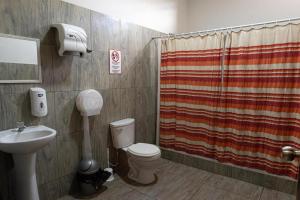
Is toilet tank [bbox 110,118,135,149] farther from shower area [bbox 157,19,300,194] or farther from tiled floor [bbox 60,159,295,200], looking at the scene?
shower area [bbox 157,19,300,194]

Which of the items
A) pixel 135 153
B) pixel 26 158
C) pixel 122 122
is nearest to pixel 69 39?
pixel 26 158

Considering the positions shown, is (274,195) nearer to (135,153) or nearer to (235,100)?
(235,100)

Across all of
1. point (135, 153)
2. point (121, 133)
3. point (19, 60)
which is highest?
point (19, 60)

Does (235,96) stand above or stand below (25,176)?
above

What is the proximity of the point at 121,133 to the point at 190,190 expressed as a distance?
1.02 m

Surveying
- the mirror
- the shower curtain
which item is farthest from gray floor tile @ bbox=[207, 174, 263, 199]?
the mirror

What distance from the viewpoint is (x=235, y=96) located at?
7.66 feet

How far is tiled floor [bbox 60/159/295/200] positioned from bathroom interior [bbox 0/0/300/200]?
0.02 meters

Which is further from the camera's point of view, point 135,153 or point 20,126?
point 135,153

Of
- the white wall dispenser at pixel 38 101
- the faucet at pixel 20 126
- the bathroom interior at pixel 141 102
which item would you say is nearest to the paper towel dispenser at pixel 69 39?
the bathroom interior at pixel 141 102

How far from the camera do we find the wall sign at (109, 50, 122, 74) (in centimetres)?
237

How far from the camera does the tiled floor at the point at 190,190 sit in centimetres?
210

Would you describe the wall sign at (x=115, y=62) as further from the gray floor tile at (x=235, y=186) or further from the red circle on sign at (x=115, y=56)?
the gray floor tile at (x=235, y=186)

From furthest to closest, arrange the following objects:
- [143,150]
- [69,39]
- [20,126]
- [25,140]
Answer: [143,150], [69,39], [20,126], [25,140]
